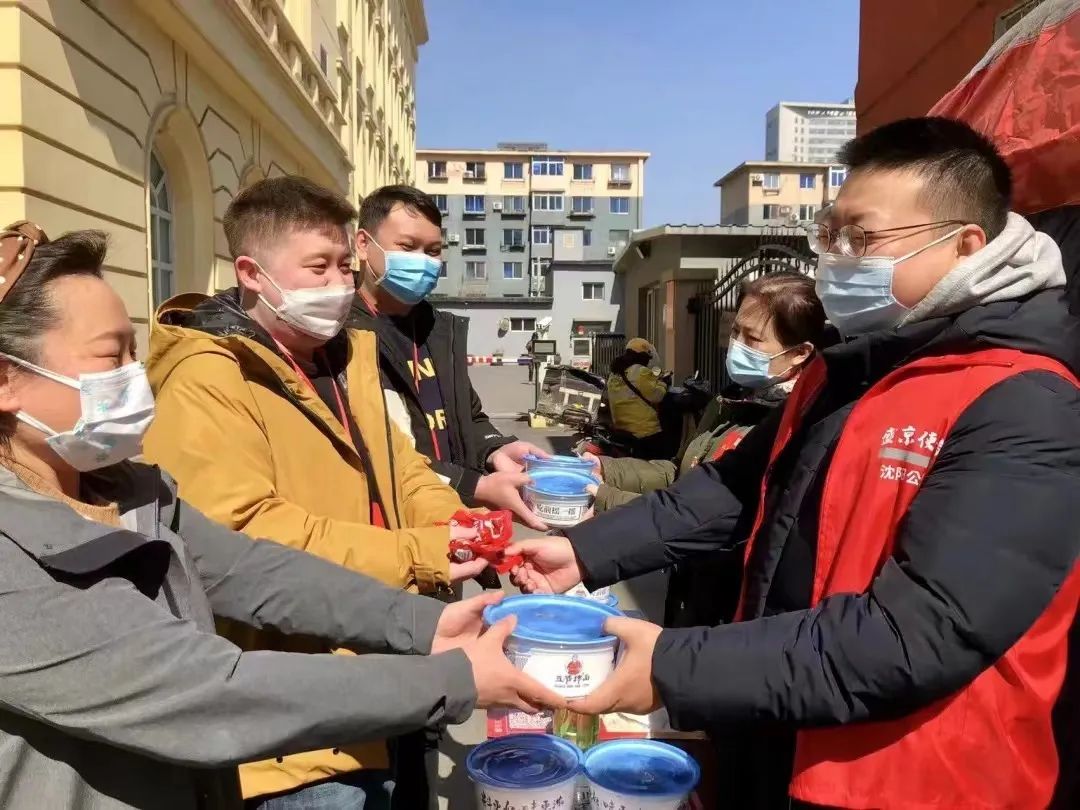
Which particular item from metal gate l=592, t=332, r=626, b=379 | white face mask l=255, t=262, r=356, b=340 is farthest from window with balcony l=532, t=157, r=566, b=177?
white face mask l=255, t=262, r=356, b=340

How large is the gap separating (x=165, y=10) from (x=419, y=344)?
527cm

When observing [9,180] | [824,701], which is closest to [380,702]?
[824,701]

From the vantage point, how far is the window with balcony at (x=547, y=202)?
203 ft

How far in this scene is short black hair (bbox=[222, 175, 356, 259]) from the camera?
2217mm

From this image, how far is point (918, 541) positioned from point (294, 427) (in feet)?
4.91

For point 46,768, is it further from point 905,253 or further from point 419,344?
point 419,344

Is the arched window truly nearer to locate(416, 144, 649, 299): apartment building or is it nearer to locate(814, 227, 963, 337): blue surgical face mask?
locate(814, 227, 963, 337): blue surgical face mask

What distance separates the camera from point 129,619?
1.22 meters

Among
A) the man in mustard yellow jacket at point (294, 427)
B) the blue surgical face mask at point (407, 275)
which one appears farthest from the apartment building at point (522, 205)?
the man in mustard yellow jacket at point (294, 427)

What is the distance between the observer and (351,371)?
239 centimetres

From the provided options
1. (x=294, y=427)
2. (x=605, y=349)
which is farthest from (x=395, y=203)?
(x=605, y=349)

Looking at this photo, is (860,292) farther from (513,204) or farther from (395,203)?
(513,204)

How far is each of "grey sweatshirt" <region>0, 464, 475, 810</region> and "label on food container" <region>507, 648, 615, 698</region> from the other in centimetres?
17

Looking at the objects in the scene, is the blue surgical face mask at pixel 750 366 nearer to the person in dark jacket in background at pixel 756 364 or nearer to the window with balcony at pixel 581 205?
the person in dark jacket in background at pixel 756 364
